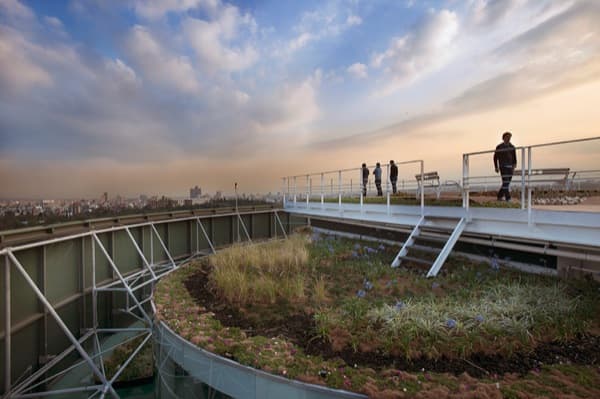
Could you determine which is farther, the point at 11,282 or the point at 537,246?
the point at 537,246

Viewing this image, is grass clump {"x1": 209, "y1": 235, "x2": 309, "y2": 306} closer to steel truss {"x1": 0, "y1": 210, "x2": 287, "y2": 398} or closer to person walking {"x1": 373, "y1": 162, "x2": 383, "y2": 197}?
steel truss {"x1": 0, "y1": 210, "x2": 287, "y2": 398}

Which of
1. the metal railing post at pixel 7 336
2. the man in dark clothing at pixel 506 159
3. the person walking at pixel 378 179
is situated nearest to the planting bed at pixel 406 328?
the metal railing post at pixel 7 336

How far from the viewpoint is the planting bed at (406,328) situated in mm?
3092

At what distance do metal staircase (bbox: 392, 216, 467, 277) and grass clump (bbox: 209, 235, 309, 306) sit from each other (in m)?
2.73

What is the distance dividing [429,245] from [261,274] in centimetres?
530

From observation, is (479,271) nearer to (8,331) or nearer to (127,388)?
(8,331)

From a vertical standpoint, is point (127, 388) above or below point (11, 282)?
below

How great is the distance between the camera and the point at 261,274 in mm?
6668

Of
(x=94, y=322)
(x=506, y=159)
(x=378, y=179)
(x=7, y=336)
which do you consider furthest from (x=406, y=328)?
(x=378, y=179)

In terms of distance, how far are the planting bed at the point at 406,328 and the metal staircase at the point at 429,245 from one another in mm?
507

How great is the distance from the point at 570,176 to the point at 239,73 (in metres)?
10.0

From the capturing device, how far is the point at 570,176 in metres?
5.93

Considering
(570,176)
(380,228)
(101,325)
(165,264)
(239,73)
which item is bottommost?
(101,325)

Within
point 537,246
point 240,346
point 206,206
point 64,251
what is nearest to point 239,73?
point 206,206
